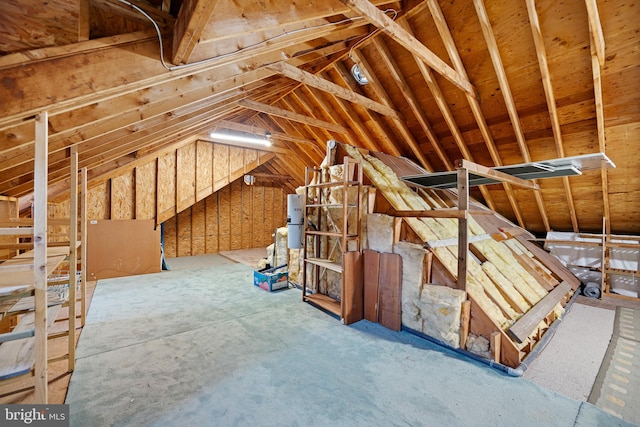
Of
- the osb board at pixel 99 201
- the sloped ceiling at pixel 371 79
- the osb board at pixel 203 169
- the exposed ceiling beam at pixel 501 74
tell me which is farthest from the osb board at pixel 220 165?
the exposed ceiling beam at pixel 501 74

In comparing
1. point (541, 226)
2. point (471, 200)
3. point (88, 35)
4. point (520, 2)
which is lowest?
point (541, 226)

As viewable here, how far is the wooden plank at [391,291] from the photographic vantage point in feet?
11.2

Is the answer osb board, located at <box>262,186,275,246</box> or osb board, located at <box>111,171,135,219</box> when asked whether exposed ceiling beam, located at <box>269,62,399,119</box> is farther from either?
osb board, located at <box>262,186,275,246</box>

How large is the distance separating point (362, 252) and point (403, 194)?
127 cm

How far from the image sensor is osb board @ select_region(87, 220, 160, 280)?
568cm

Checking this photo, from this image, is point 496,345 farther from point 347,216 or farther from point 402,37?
point 402,37

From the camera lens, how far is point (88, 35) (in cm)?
128

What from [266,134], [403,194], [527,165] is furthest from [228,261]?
[527,165]

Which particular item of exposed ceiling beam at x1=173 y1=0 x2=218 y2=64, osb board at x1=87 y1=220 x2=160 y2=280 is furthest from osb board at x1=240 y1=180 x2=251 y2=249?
exposed ceiling beam at x1=173 y1=0 x2=218 y2=64

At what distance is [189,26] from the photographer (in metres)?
1.28

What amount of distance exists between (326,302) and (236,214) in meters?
6.40

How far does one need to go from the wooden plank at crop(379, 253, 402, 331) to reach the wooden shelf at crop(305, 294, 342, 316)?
2.18 ft

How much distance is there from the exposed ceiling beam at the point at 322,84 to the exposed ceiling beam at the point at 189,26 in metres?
1.77

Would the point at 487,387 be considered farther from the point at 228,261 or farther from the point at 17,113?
the point at 228,261
